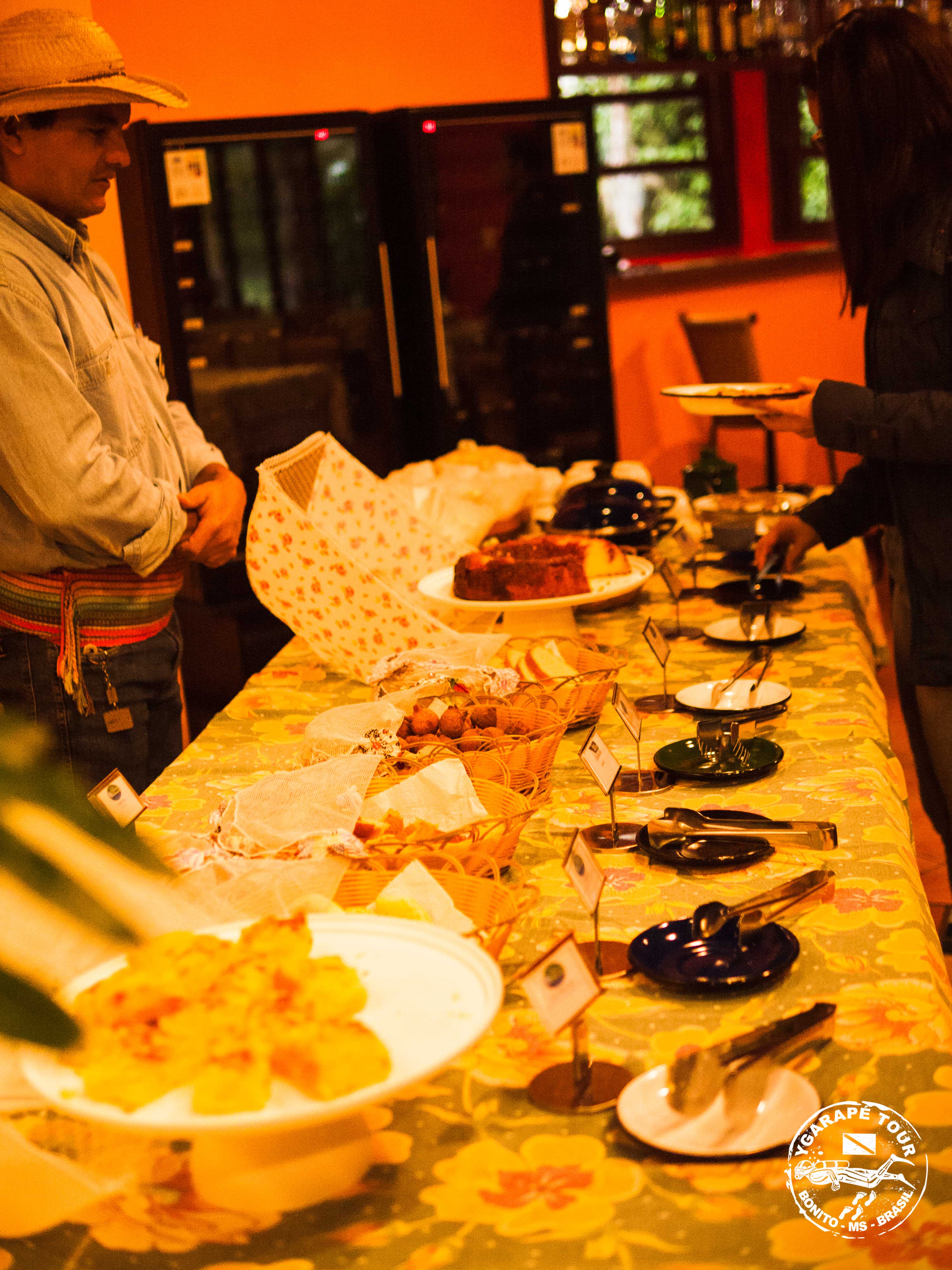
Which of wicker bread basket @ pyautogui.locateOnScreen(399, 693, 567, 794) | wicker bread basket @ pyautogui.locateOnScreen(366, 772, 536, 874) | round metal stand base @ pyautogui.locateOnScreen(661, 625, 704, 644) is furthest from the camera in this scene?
round metal stand base @ pyautogui.locateOnScreen(661, 625, 704, 644)

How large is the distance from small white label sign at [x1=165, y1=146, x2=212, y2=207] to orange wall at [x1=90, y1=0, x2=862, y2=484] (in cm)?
51

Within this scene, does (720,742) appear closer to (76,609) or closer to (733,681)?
(733,681)

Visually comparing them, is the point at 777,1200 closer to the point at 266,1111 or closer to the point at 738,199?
the point at 266,1111

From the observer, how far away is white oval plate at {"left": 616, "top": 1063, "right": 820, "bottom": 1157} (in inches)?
32.5

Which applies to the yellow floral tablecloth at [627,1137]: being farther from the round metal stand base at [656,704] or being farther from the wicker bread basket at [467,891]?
the round metal stand base at [656,704]

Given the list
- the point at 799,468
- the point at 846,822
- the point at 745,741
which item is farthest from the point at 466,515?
the point at 799,468

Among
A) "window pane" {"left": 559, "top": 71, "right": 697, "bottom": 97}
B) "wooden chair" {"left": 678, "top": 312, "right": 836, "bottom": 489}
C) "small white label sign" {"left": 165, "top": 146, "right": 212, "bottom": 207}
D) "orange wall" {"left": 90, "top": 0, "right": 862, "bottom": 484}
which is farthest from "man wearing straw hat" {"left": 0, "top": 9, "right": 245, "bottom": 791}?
"window pane" {"left": 559, "top": 71, "right": 697, "bottom": 97}

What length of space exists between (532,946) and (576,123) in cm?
383

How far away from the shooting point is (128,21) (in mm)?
4453

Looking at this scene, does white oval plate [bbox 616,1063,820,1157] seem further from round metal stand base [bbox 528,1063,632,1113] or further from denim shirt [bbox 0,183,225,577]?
denim shirt [bbox 0,183,225,577]

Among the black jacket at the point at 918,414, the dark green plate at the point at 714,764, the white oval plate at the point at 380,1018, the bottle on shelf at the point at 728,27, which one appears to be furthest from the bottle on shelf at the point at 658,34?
the white oval plate at the point at 380,1018

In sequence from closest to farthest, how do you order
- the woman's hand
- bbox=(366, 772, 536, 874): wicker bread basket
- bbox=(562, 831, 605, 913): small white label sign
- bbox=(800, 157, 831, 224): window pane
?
bbox=(562, 831, 605, 913): small white label sign
bbox=(366, 772, 536, 874): wicker bread basket
the woman's hand
bbox=(800, 157, 831, 224): window pane

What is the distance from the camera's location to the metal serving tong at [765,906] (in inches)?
41.4

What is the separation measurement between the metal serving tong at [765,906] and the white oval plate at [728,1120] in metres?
0.20
